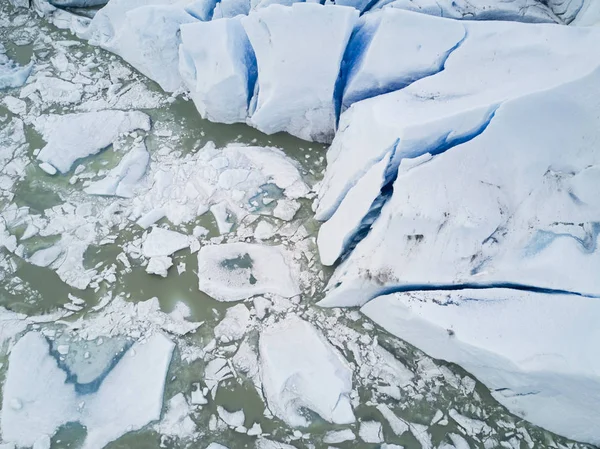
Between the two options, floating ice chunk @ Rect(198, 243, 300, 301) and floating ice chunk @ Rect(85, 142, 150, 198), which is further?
floating ice chunk @ Rect(85, 142, 150, 198)

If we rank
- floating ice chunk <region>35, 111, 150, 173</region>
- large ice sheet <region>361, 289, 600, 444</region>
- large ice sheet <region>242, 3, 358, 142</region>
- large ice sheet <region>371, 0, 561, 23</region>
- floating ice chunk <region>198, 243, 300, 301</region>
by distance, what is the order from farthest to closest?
floating ice chunk <region>35, 111, 150, 173</region>
large ice sheet <region>371, 0, 561, 23</region>
large ice sheet <region>242, 3, 358, 142</region>
floating ice chunk <region>198, 243, 300, 301</region>
large ice sheet <region>361, 289, 600, 444</region>

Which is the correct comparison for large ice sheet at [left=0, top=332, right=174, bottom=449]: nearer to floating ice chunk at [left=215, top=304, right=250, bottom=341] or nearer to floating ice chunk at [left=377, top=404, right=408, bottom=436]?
floating ice chunk at [left=215, top=304, right=250, bottom=341]

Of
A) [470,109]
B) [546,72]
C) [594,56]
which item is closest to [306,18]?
[470,109]

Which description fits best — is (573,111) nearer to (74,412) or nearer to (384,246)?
(384,246)

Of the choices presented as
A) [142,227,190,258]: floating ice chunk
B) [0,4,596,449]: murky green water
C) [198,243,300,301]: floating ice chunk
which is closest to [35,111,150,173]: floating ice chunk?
[0,4,596,449]: murky green water

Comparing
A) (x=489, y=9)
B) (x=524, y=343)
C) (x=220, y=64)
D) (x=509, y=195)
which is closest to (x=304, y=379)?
(x=524, y=343)

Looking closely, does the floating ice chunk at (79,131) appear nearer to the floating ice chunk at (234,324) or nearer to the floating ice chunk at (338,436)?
the floating ice chunk at (234,324)

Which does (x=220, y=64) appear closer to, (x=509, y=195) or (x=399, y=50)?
(x=399, y=50)
